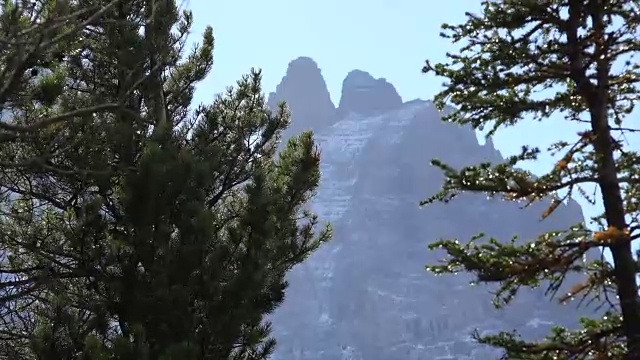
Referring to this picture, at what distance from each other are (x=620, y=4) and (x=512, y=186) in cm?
191

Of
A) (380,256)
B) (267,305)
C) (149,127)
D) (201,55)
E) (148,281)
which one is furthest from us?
(380,256)

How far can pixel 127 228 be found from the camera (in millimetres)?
6484

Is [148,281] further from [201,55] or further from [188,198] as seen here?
[201,55]

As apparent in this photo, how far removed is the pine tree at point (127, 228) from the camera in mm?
5832

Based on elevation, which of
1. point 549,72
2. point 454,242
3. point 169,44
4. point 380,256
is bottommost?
point 454,242

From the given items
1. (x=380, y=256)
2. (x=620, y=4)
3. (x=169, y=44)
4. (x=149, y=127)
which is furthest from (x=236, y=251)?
(x=380, y=256)

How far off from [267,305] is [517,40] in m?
3.48

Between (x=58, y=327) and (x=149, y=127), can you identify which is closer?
(x=58, y=327)

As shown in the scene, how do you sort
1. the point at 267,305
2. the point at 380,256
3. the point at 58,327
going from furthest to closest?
1. the point at 380,256
2. the point at 267,305
3. the point at 58,327

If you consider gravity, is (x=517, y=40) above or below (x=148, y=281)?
above

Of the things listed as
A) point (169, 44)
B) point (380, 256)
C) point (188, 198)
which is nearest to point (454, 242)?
point (188, 198)

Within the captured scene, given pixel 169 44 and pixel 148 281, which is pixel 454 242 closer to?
pixel 148 281

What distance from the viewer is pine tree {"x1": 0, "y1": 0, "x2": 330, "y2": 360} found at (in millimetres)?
5832

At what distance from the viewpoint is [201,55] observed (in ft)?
30.0
